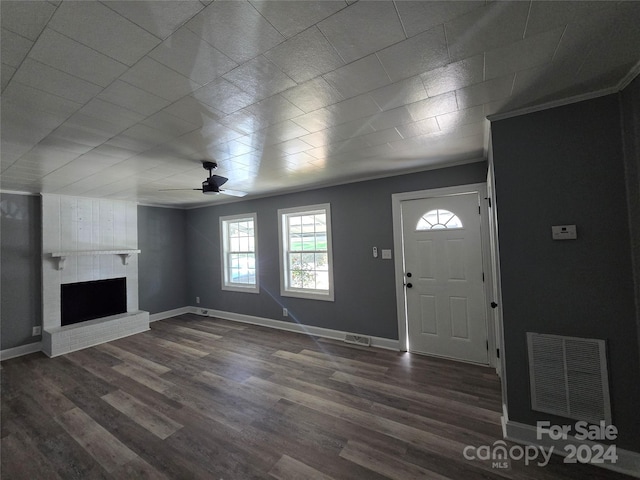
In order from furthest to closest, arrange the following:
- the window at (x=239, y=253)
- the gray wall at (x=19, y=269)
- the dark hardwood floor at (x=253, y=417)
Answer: the window at (x=239, y=253)
the gray wall at (x=19, y=269)
the dark hardwood floor at (x=253, y=417)

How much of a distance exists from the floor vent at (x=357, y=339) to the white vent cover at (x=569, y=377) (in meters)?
2.11

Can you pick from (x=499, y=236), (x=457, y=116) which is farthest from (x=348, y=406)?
(x=457, y=116)

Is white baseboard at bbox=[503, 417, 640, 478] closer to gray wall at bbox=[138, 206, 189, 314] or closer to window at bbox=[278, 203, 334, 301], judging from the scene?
window at bbox=[278, 203, 334, 301]

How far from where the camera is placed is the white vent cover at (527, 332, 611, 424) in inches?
67.9

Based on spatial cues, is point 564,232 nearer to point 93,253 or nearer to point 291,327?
point 291,327

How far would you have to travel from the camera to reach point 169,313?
573 cm

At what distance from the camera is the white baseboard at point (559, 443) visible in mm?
1644

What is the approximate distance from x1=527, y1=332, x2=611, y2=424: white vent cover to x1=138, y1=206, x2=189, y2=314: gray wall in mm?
6317

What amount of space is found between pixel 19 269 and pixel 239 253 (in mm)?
3273

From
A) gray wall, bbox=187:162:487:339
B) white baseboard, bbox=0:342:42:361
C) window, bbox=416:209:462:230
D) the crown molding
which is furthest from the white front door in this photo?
white baseboard, bbox=0:342:42:361

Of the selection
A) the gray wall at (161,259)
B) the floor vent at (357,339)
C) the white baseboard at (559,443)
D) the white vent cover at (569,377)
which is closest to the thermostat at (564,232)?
the white vent cover at (569,377)

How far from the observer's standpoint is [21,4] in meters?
0.94

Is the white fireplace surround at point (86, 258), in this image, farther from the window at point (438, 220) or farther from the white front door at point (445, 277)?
the window at point (438, 220)

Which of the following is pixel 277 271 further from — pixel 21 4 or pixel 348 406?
pixel 21 4
